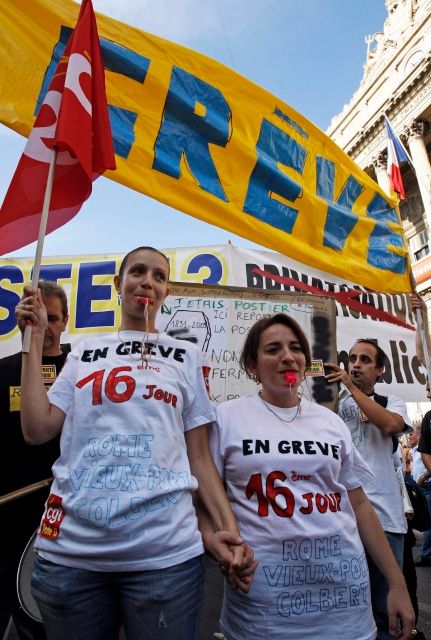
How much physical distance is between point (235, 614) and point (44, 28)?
10.5ft

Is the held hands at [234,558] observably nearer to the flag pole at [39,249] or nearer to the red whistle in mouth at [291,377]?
the red whistle in mouth at [291,377]

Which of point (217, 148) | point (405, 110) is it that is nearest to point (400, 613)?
point (217, 148)

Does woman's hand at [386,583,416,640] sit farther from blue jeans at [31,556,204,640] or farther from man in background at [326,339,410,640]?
blue jeans at [31,556,204,640]

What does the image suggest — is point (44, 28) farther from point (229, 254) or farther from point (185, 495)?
point (185, 495)

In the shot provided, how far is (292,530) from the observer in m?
1.46

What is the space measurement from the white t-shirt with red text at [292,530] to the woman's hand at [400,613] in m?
0.15

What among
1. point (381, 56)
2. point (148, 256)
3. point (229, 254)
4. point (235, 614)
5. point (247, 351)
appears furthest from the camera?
point (381, 56)

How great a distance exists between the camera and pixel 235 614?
1452mm

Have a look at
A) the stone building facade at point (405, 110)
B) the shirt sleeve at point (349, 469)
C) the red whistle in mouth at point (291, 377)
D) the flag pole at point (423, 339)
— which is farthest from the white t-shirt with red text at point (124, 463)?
the stone building facade at point (405, 110)

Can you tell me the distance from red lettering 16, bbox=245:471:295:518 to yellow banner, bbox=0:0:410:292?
2.01 metres

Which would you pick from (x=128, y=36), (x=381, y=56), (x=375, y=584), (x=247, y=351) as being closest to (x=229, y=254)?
(x=128, y=36)

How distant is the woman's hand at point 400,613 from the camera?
1603 mm

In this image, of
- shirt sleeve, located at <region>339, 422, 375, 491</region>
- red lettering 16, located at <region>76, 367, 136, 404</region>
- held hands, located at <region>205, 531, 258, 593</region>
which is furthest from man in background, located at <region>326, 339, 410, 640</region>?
red lettering 16, located at <region>76, 367, 136, 404</region>

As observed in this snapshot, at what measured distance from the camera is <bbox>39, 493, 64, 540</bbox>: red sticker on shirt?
1281 mm
